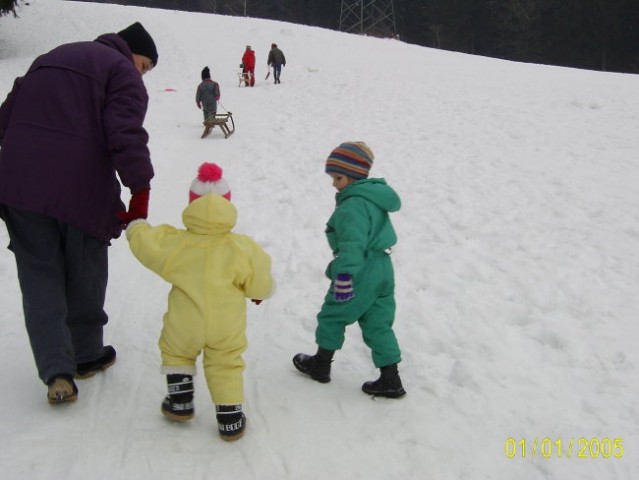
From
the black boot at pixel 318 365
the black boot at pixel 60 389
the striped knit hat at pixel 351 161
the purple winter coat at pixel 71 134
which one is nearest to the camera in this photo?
the purple winter coat at pixel 71 134

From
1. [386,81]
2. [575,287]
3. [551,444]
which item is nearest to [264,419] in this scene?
[551,444]

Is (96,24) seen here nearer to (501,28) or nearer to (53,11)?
(53,11)

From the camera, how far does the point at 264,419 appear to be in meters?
3.06

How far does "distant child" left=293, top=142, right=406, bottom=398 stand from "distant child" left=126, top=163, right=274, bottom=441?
48 centimetres

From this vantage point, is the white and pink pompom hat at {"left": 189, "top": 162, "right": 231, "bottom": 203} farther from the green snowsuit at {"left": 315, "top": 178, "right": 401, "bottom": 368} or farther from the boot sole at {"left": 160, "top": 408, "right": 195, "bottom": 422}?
the boot sole at {"left": 160, "top": 408, "right": 195, "bottom": 422}

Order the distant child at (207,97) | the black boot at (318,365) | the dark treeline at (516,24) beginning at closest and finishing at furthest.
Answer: the black boot at (318,365)
the distant child at (207,97)
the dark treeline at (516,24)

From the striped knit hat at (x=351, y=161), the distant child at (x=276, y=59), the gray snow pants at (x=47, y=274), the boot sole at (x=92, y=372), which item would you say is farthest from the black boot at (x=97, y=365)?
the distant child at (x=276, y=59)

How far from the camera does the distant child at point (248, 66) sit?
58.2 ft

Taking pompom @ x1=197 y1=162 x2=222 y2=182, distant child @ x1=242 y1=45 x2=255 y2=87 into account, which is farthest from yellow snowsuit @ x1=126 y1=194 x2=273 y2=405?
distant child @ x1=242 y1=45 x2=255 y2=87

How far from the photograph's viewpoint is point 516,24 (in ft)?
154

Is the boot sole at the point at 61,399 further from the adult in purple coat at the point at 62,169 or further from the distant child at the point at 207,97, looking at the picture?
the distant child at the point at 207,97

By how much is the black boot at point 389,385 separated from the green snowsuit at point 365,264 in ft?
0.18

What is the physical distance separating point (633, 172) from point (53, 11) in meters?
32.7

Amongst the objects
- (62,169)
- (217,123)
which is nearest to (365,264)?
(62,169)
